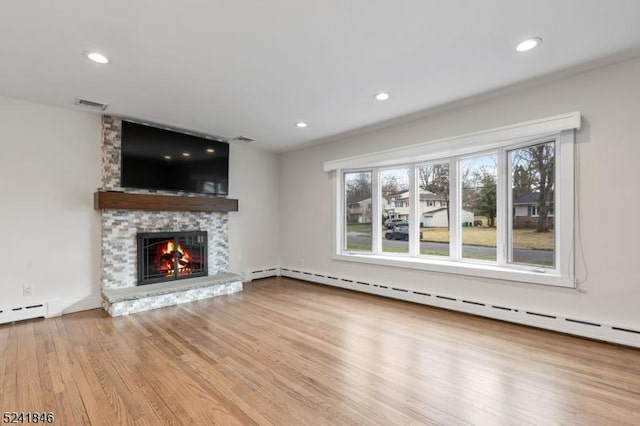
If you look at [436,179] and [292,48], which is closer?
[292,48]

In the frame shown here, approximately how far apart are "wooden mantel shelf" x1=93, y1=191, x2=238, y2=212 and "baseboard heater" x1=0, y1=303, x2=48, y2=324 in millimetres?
1341

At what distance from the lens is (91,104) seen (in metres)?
3.73

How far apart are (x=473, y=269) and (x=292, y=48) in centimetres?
319

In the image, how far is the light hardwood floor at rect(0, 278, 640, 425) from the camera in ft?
6.23

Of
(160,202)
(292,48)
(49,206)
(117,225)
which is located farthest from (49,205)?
(292,48)

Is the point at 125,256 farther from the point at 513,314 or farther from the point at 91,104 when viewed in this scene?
the point at 513,314

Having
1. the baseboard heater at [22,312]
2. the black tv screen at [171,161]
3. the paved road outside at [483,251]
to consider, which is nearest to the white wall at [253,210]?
the black tv screen at [171,161]

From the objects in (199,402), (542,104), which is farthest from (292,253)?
(542,104)

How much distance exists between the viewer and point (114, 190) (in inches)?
167

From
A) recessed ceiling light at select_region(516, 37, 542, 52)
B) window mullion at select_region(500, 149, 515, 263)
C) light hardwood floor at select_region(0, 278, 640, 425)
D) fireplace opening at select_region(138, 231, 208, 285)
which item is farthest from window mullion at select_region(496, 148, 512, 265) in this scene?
fireplace opening at select_region(138, 231, 208, 285)

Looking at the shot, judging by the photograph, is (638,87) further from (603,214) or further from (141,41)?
(141,41)

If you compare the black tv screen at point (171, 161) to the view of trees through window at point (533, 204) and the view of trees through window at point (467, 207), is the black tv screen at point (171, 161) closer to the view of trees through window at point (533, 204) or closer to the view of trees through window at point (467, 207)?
the view of trees through window at point (467, 207)

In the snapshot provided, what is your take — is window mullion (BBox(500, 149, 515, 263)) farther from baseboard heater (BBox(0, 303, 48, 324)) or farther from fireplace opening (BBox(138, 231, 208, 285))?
baseboard heater (BBox(0, 303, 48, 324))

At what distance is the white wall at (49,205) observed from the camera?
354 cm
